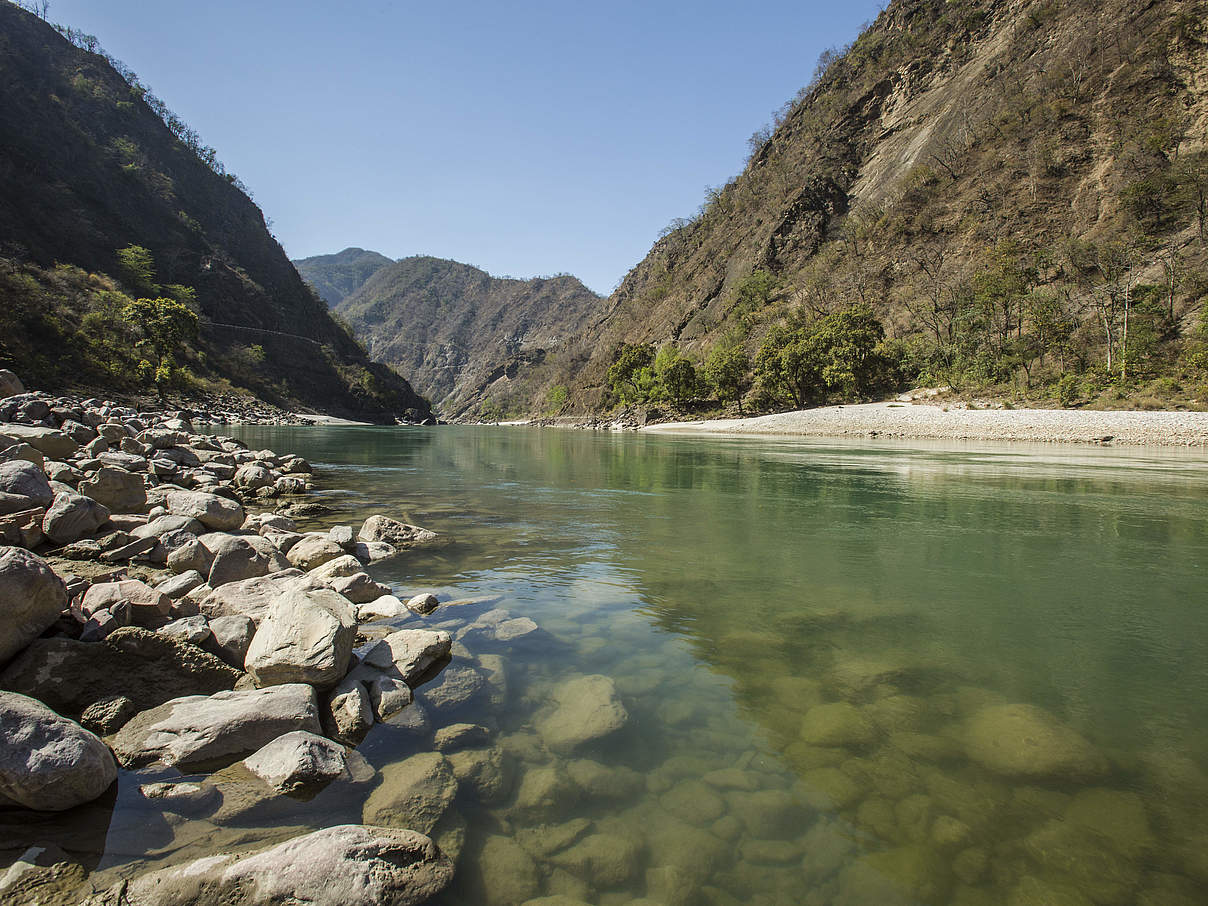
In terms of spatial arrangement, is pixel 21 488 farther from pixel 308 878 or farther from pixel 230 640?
pixel 308 878

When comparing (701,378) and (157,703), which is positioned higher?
(701,378)

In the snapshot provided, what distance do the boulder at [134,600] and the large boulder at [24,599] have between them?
63cm

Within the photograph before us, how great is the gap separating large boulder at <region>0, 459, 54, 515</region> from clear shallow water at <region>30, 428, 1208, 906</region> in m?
4.31

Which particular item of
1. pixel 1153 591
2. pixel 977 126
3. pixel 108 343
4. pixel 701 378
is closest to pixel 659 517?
pixel 1153 591

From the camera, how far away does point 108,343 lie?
64.9m

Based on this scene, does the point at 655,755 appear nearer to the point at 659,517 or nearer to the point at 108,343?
the point at 659,517

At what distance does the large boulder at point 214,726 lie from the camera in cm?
370

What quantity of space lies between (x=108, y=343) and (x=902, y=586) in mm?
85427

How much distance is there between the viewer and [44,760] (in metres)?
3.09

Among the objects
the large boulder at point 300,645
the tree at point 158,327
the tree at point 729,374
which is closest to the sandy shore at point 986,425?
the tree at point 729,374

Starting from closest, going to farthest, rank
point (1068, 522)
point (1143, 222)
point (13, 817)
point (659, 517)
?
point (13, 817) → point (1068, 522) → point (659, 517) → point (1143, 222)

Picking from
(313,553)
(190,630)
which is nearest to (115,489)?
(313,553)

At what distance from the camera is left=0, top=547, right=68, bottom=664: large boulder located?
3.95m

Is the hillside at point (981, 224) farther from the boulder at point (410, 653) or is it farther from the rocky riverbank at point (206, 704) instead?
the rocky riverbank at point (206, 704)
